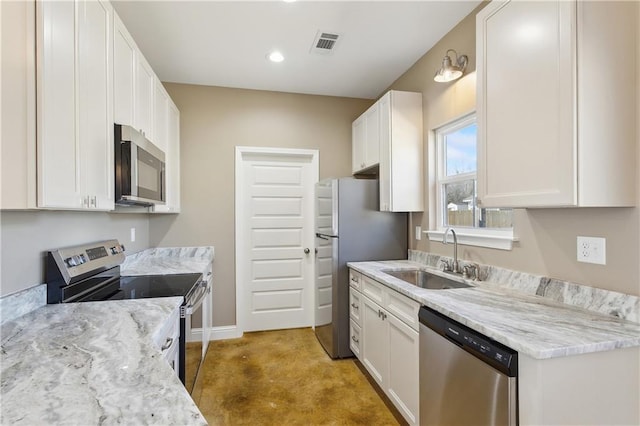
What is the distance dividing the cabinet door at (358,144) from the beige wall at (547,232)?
81 cm

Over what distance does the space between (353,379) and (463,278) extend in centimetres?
128

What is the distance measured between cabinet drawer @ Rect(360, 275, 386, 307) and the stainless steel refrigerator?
328mm

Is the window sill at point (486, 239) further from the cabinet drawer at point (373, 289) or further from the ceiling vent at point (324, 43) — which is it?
the ceiling vent at point (324, 43)

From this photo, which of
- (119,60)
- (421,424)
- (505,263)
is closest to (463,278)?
(505,263)

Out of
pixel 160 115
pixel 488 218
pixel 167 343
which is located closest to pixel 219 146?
pixel 160 115

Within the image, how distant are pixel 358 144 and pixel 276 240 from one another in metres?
1.47

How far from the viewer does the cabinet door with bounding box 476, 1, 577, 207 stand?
1313mm

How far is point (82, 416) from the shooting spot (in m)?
0.70

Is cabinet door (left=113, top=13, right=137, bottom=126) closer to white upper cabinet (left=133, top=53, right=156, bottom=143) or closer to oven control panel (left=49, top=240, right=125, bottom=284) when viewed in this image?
white upper cabinet (left=133, top=53, right=156, bottom=143)

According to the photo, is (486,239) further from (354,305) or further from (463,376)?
(354,305)

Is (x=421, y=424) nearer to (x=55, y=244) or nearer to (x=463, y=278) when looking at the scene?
(x=463, y=278)

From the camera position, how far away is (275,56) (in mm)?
2889

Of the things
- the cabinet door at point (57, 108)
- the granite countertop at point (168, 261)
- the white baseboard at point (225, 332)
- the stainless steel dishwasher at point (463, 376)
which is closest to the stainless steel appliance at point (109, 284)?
the granite countertop at point (168, 261)

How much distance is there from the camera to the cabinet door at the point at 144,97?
7.04ft
